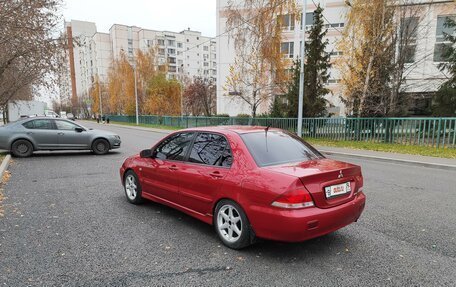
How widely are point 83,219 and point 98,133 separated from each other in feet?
28.7

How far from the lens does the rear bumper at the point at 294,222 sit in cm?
321

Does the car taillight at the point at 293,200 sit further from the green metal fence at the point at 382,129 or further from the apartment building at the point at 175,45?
the apartment building at the point at 175,45

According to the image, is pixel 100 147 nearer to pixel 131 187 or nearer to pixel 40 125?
pixel 40 125

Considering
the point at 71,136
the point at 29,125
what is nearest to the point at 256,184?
the point at 71,136

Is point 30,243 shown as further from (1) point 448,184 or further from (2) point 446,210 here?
(1) point 448,184

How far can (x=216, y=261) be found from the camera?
11.4ft

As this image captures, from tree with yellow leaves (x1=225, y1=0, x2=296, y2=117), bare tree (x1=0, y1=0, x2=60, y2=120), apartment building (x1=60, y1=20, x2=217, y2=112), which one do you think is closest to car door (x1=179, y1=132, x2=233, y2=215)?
bare tree (x1=0, y1=0, x2=60, y2=120)

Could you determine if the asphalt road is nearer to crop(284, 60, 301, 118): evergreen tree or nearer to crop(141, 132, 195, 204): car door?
crop(141, 132, 195, 204): car door

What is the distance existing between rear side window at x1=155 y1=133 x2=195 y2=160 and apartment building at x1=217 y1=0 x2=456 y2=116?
55.1 feet

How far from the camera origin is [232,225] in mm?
3758

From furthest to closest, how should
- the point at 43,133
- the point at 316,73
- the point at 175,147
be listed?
the point at 316,73, the point at 43,133, the point at 175,147

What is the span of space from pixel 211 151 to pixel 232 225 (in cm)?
108

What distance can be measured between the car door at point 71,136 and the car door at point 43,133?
0.60ft

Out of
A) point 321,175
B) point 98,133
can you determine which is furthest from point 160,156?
point 98,133
